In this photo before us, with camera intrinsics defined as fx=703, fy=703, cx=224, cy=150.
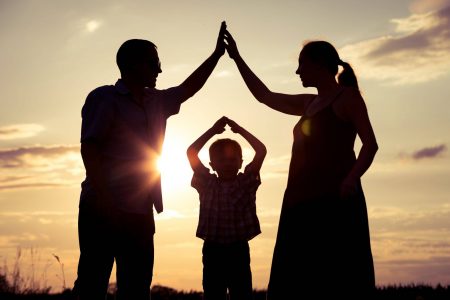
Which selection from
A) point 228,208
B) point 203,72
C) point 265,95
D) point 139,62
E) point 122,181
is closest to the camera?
point 122,181

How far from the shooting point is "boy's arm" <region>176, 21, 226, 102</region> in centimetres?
699

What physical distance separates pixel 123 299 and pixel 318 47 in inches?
115

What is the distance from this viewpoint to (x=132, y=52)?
6.07 m

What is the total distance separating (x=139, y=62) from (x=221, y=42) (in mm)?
1987

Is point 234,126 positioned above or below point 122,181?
above

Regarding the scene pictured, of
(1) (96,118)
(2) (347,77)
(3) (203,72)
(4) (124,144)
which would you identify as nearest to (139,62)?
(1) (96,118)

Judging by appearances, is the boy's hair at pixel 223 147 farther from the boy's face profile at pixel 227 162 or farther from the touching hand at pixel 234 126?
the touching hand at pixel 234 126

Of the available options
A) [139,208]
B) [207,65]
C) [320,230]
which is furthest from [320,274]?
[207,65]

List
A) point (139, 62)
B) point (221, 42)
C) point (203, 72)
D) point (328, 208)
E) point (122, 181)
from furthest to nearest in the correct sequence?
point (221, 42)
point (203, 72)
point (328, 208)
point (139, 62)
point (122, 181)

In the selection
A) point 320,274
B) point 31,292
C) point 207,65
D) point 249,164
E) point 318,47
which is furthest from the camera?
point 31,292

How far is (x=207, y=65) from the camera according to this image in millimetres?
7473

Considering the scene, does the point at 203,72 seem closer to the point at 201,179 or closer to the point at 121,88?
the point at 121,88

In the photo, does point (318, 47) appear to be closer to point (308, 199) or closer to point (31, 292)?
point (308, 199)

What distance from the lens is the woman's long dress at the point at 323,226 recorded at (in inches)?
242
